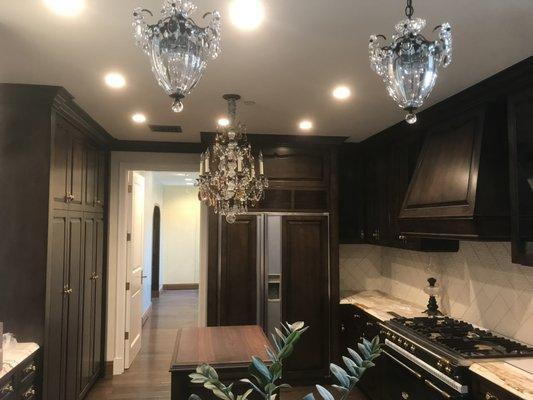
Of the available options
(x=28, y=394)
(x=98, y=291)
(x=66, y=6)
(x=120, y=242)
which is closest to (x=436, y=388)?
(x=28, y=394)

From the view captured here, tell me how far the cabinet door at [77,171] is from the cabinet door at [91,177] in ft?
0.48

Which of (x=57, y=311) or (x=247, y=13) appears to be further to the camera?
(x=57, y=311)

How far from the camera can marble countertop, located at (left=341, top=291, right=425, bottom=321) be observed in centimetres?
369

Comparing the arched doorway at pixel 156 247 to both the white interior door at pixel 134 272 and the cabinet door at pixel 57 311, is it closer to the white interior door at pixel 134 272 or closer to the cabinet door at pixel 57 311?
the white interior door at pixel 134 272

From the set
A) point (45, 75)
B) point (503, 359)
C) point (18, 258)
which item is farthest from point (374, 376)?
point (45, 75)

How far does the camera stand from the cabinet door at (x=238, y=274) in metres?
4.11

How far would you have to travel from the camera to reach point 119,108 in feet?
10.8

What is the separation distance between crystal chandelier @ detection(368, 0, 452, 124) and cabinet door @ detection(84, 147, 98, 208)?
10.3ft

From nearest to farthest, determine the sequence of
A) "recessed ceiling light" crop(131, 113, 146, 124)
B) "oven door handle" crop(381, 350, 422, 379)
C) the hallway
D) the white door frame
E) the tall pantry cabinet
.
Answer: the tall pantry cabinet < "oven door handle" crop(381, 350, 422, 379) < "recessed ceiling light" crop(131, 113, 146, 124) < the hallway < the white door frame

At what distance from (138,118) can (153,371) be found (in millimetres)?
2884

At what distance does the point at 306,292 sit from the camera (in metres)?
4.25

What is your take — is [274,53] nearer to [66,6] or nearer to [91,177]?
[66,6]

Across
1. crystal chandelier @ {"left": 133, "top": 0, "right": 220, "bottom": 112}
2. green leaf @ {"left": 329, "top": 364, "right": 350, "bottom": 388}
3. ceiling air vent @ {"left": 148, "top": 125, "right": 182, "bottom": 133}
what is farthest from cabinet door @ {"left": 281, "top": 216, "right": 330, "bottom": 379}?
green leaf @ {"left": 329, "top": 364, "right": 350, "bottom": 388}

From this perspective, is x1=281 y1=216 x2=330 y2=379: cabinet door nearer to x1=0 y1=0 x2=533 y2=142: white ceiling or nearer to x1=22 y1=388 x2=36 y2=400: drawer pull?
x1=0 y1=0 x2=533 y2=142: white ceiling
